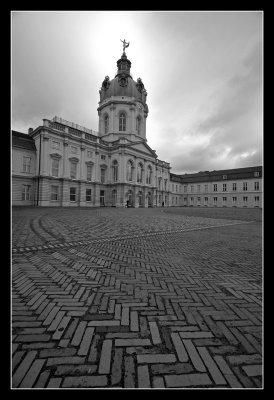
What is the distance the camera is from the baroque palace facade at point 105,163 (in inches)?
1141

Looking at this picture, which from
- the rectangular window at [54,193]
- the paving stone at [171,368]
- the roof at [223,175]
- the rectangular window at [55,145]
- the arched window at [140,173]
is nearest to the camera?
the paving stone at [171,368]

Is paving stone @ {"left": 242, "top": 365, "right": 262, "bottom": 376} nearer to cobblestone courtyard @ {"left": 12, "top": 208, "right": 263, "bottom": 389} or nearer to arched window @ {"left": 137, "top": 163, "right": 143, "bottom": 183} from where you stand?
cobblestone courtyard @ {"left": 12, "top": 208, "right": 263, "bottom": 389}

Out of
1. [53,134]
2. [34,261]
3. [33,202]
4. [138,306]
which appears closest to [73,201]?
[33,202]

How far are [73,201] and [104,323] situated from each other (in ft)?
106

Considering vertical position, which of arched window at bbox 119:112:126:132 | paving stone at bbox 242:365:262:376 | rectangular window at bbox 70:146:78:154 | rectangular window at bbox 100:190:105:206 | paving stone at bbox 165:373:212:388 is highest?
arched window at bbox 119:112:126:132

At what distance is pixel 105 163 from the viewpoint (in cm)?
3925

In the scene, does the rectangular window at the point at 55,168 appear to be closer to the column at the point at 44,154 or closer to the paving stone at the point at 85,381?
the column at the point at 44,154

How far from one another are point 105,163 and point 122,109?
1574 cm

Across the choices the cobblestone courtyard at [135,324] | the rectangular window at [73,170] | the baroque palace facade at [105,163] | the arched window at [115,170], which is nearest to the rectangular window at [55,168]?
the baroque palace facade at [105,163]

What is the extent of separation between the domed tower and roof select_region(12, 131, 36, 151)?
18604mm

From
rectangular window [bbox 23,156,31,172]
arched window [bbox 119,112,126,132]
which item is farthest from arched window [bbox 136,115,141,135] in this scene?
rectangular window [bbox 23,156,31,172]

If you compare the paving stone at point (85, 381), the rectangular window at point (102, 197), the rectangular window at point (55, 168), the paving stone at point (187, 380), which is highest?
the rectangular window at point (55, 168)

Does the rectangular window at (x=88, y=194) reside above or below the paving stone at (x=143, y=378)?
above

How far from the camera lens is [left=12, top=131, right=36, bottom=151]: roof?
28.7 metres
